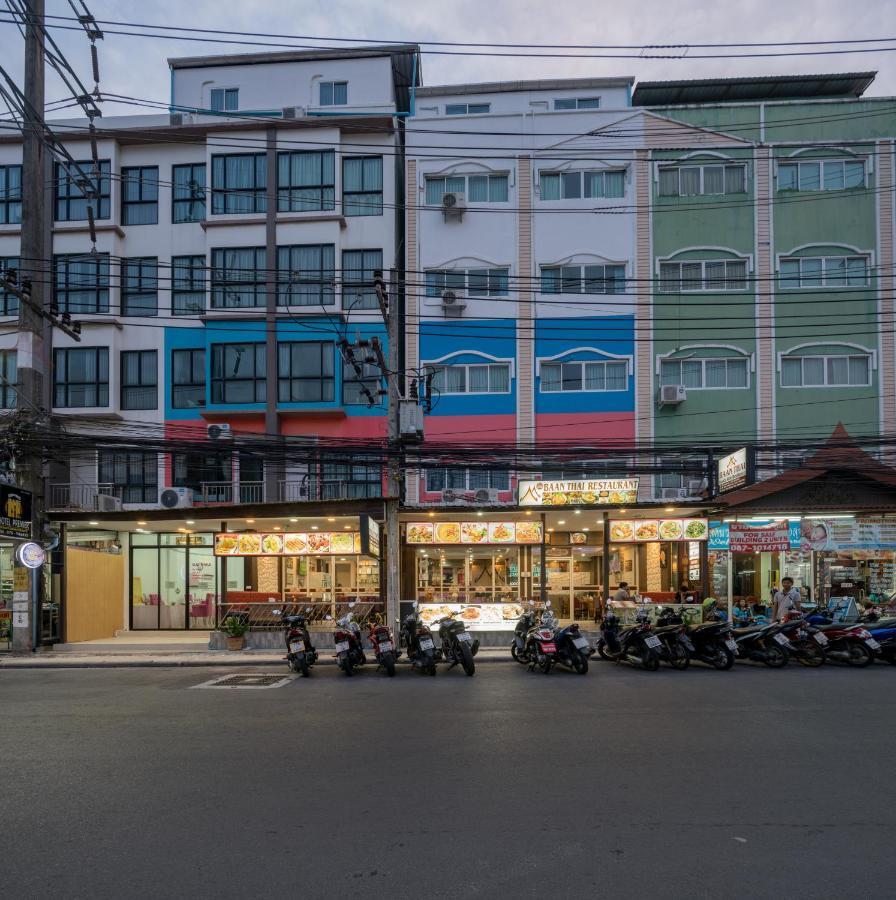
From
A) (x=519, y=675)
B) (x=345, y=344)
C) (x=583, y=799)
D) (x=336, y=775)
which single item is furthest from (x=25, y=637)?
(x=583, y=799)

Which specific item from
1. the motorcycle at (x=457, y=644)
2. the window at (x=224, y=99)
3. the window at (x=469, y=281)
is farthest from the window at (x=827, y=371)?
the window at (x=224, y=99)

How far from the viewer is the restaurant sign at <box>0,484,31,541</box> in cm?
1891

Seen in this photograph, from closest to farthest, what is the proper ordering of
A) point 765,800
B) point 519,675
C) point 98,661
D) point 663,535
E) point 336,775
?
point 765,800, point 336,775, point 519,675, point 98,661, point 663,535

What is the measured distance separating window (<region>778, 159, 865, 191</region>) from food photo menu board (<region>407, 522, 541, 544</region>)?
16.6m

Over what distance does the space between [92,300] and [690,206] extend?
72.6 ft

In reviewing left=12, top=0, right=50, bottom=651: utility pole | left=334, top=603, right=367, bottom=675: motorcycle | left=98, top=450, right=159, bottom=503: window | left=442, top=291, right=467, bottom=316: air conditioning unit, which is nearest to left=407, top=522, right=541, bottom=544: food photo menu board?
left=334, top=603, right=367, bottom=675: motorcycle

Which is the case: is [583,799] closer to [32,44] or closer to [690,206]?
[32,44]

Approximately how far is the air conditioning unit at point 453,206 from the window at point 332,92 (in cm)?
578

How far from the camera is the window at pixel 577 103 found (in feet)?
105

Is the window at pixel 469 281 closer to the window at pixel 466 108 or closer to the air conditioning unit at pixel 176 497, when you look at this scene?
the window at pixel 466 108

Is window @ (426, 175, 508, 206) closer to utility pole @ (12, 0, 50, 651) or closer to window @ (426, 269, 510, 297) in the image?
window @ (426, 269, 510, 297)

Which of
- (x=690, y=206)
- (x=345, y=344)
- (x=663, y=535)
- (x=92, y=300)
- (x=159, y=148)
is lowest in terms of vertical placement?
(x=663, y=535)

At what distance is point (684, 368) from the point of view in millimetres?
29438

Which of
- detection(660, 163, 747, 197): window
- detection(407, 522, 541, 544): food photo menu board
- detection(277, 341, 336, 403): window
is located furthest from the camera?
detection(660, 163, 747, 197): window
